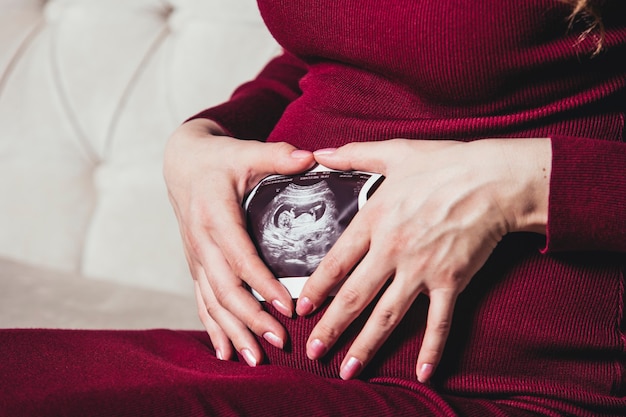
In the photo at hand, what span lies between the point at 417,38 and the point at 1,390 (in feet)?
1.36

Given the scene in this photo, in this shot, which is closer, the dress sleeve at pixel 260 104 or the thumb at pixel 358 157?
the thumb at pixel 358 157

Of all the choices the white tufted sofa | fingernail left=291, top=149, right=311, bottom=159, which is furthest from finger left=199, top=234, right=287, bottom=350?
the white tufted sofa

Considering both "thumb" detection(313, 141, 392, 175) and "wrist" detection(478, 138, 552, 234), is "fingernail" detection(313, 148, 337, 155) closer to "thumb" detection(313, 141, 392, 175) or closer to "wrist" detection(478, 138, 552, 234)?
"thumb" detection(313, 141, 392, 175)

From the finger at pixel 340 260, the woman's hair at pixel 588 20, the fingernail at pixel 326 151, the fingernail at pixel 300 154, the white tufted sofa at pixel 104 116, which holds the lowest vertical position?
the white tufted sofa at pixel 104 116

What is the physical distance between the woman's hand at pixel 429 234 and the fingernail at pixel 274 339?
0.10ft

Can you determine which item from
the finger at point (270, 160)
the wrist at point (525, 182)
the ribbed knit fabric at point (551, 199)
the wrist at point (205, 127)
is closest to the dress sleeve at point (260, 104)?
the wrist at point (205, 127)

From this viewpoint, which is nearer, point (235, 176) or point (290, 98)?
point (235, 176)

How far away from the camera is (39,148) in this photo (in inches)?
55.7

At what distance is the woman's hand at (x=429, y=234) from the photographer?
1.92 feet

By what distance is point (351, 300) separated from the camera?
60 cm

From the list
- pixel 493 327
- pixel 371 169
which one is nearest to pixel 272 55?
pixel 371 169

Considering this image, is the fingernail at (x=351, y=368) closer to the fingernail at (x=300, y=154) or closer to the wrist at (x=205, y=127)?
the fingernail at (x=300, y=154)

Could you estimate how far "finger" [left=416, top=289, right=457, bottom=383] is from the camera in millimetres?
583

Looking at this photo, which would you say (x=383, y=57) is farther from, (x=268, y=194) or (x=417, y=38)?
(x=268, y=194)
